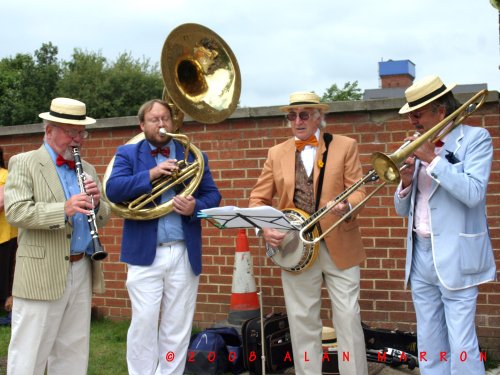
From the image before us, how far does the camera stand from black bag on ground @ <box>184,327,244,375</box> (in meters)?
5.73

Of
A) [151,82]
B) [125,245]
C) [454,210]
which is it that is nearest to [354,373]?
[454,210]

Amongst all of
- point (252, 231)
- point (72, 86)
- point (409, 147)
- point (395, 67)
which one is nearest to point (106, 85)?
point (72, 86)

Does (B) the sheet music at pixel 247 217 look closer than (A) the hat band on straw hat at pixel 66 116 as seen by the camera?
Yes

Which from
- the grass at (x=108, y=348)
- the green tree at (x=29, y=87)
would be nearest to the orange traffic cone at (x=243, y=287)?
the grass at (x=108, y=348)

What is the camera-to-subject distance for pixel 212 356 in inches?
225

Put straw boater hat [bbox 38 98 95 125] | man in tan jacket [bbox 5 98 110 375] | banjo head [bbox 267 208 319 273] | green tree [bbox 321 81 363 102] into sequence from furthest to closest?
green tree [bbox 321 81 363 102]
banjo head [bbox 267 208 319 273]
straw boater hat [bbox 38 98 95 125]
man in tan jacket [bbox 5 98 110 375]

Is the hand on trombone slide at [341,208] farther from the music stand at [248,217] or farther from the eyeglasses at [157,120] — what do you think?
the eyeglasses at [157,120]

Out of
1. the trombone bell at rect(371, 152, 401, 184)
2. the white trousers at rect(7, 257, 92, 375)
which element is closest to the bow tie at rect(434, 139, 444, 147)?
the trombone bell at rect(371, 152, 401, 184)

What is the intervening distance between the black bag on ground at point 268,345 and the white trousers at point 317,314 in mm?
618

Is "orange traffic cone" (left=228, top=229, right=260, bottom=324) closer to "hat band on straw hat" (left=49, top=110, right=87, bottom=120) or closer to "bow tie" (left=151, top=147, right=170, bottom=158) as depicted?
"bow tie" (left=151, top=147, right=170, bottom=158)

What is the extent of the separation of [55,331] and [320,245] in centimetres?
190

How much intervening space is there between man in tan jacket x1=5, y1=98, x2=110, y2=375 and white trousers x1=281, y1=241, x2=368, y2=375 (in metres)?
1.41

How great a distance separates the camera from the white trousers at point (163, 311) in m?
4.79

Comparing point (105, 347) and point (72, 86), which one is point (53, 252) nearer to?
point (105, 347)
